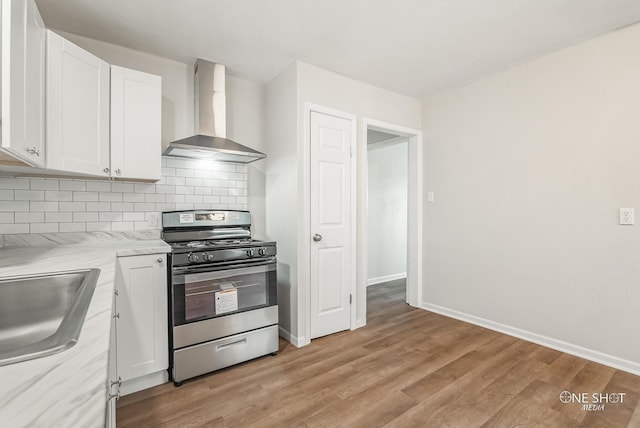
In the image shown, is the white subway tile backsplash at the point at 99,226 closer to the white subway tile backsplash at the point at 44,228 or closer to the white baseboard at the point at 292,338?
the white subway tile backsplash at the point at 44,228

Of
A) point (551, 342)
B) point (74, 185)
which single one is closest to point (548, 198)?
point (551, 342)

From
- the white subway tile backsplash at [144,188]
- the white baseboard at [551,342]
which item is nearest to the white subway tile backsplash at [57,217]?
the white subway tile backsplash at [144,188]

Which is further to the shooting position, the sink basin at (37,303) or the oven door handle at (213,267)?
the oven door handle at (213,267)

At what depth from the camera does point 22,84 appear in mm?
1419

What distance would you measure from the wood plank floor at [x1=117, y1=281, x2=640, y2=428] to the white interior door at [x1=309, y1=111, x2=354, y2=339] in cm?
27

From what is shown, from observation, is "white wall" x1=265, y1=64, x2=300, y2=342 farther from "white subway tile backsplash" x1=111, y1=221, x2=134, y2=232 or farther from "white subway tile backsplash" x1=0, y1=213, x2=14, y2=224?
"white subway tile backsplash" x1=0, y1=213, x2=14, y2=224

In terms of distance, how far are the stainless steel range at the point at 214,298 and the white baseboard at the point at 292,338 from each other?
0.25 m

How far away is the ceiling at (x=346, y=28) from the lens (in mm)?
2020

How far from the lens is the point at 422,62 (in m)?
2.82

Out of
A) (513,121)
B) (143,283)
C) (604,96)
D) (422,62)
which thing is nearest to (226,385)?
(143,283)

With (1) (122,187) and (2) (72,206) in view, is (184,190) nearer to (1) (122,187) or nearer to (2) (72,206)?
(1) (122,187)

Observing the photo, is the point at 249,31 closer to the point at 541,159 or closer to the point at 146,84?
the point at 146,84

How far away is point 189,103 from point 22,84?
4.71 feet

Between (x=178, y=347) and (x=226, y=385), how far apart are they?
42 centimetres
